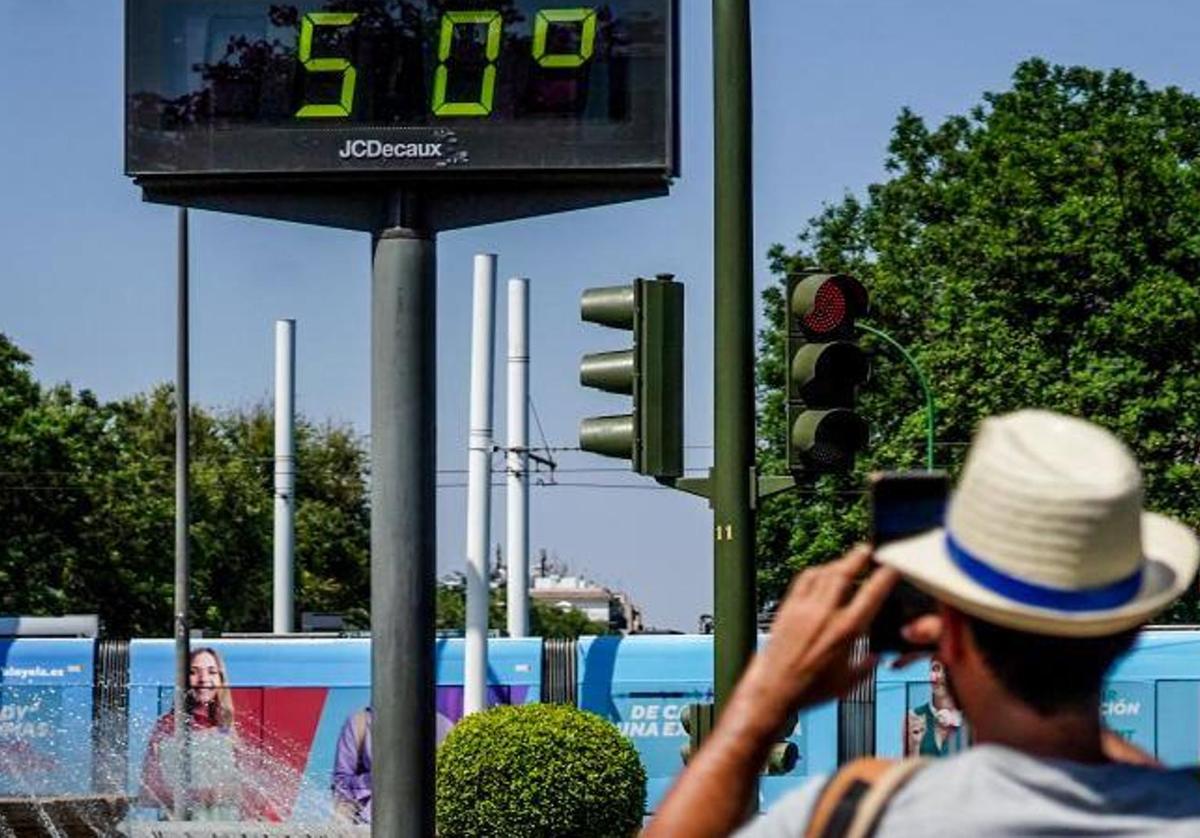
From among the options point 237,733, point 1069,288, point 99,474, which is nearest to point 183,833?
→ point 237,733

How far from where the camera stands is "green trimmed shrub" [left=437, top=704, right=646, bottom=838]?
27.4 metres

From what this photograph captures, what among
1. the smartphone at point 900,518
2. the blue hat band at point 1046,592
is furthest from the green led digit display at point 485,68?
the blue hat band at point 1046,592

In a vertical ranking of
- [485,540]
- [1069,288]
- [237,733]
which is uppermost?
[1069,288]

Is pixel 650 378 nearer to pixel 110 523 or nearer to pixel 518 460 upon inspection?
pixel 518 460

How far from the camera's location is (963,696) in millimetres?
2951

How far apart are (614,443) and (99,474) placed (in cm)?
5447

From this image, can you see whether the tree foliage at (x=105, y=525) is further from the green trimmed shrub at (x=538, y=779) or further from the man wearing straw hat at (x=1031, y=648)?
the man wearing straw hat at (x=1031, y=648)

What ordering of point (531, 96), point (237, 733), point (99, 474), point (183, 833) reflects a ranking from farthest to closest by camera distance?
point (99, 474), point (237, 733), point (183, 833), point (531, 96)

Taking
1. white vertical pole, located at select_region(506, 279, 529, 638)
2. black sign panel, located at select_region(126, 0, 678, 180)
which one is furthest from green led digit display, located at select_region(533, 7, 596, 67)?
white vertical pole, located at select_region(506, 279, 529, 638)

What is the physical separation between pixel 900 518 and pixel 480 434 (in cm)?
3716

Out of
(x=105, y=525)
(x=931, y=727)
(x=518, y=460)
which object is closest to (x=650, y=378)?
(x=931, y=727)

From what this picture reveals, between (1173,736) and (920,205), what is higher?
(920,205)

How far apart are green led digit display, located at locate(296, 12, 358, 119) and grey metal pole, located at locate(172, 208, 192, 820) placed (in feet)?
79.7

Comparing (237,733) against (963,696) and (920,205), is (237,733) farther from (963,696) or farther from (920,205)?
(963,696)
